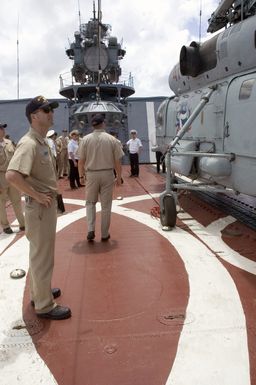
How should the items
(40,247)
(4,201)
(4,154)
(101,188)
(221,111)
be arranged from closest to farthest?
(40,247) < (101,188) < (221,111) < (4,154) < (4,201)

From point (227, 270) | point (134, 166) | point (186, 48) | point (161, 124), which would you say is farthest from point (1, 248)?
point (134, 166)

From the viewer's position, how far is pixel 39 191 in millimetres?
3049

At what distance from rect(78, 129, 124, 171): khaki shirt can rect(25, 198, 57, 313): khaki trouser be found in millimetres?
2130

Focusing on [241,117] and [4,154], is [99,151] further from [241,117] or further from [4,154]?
[241,117]

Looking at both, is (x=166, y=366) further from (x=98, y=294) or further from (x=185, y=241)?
(x=185, y=241)

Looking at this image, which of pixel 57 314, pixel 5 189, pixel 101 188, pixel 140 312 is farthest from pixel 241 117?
pixel 5 189

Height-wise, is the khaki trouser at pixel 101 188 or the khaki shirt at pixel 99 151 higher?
the khaki shirt at pixel 99 151

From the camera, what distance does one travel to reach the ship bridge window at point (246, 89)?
15.5 ft

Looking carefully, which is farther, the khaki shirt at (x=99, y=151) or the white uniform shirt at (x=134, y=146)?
the white uniform shirt at (x=134, y=146)

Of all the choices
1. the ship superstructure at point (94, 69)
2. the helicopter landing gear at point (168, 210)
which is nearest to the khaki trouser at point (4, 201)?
the helicopter landing gear at point (168, 210)

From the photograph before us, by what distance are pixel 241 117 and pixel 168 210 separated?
6.12 feet

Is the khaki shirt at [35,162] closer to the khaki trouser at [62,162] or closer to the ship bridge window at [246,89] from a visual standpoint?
the ship bridge window at [246,89]

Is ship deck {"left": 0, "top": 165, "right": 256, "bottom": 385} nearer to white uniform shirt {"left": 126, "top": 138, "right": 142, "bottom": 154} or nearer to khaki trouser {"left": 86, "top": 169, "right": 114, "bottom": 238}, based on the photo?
khaki trouser {"left": 86, "top": 169, "right": 114, "bottom": 238}

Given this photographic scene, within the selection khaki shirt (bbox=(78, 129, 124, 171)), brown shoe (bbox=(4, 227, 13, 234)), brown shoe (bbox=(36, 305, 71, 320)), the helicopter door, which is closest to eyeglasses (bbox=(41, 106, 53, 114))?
brown shoe (bbox=(36, 305, 71, 320))
